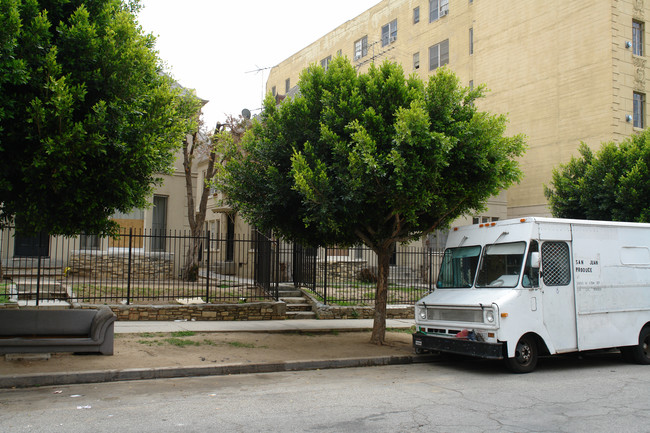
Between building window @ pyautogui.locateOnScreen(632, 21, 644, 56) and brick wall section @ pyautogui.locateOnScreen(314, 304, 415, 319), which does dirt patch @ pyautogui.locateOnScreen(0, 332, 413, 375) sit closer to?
brick wall section @ pyautogui.locateOnScreen(314, 304, 415, 319)

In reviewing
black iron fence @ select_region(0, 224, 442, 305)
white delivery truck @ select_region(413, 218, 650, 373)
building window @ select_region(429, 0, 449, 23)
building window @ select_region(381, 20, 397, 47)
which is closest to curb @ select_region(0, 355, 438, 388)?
white delivery truck @ select_region(413, 218, 650, 373)

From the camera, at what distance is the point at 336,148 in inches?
399

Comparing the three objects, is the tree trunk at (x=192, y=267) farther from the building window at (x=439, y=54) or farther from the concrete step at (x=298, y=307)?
the building window at (x=439, y=54)

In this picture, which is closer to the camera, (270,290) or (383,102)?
(383,102)

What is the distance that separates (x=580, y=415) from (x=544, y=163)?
21.7 metres

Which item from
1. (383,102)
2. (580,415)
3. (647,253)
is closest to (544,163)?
(647,253)

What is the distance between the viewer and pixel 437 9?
1268 inches

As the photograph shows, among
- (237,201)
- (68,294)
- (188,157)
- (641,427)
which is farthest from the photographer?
(188,157)

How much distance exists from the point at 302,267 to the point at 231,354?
852 centimetres

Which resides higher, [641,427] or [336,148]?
[336,148]

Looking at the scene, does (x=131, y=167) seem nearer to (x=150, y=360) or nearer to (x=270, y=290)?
(x=150, y=360)

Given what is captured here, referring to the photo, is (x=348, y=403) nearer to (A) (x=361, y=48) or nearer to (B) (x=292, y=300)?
(B) (x=292, y=300)

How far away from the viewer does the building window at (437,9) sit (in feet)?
104

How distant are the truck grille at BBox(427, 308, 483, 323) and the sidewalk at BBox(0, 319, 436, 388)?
1.17 m
